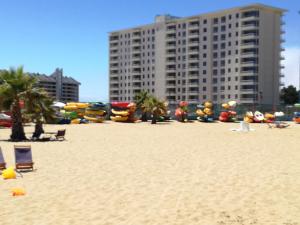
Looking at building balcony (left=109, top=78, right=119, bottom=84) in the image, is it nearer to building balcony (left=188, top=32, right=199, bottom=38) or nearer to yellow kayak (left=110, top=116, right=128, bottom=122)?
building balcony (left=188, top=32, right=199, bottom=38)

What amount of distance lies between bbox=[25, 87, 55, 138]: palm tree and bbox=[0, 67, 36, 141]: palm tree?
474 millimetres

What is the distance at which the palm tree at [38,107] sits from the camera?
26844 millimetres

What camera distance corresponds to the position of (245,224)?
8.31 m

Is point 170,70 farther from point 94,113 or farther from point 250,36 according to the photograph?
point 94,113

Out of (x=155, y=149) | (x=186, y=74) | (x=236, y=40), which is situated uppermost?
(x=236, y=40)

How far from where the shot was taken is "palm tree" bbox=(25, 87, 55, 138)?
1057 inches

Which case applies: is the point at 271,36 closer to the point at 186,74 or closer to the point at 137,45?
the point at 186,74

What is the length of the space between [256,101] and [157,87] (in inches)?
1161

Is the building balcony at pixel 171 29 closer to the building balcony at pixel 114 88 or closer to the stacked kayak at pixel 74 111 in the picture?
the building balcony at pixel 114 88

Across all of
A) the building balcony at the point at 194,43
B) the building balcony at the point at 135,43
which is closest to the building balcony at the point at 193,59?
the building balcony at the point at 194,43

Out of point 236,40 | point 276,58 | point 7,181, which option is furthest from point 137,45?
point 7,181

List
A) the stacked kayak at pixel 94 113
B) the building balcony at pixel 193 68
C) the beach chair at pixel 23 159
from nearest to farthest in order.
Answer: the beach chair at pixel 23 159 < the stacked kayak at pixel 94 113 < the building balcony at pixel 193 68

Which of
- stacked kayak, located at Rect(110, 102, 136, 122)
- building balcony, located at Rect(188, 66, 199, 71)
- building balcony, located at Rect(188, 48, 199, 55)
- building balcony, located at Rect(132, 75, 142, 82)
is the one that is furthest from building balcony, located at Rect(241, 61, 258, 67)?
stacked kayak, located at Rect(110, 102, 136, 122)

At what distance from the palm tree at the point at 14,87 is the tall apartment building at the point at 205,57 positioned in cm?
7824
